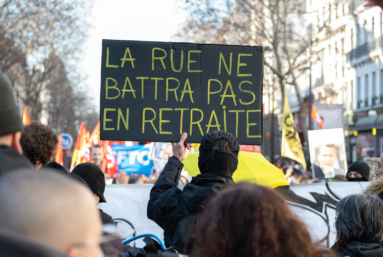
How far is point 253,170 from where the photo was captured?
4.13 metres

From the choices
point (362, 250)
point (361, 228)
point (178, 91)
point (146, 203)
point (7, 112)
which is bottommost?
point (146, 203)

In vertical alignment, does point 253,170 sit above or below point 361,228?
above

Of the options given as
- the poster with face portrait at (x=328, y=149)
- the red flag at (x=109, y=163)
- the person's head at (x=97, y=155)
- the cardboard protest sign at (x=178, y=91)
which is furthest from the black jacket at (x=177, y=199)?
the red flag at (x=109, y=163)

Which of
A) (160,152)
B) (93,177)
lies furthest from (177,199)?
(160,152)

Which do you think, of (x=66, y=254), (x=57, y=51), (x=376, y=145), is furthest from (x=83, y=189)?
(x=376, y=145)

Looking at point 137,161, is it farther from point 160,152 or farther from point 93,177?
point 93,177

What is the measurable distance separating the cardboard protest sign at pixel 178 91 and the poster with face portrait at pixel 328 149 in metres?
6.42

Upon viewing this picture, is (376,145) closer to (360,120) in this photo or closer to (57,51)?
(360,120)

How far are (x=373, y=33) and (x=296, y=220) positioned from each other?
34770 millimetres

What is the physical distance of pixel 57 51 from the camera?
28.1m

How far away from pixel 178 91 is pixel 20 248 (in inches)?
136

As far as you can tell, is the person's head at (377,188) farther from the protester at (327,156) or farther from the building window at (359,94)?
the building window at (359,94)

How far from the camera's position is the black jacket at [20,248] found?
29.2 inches

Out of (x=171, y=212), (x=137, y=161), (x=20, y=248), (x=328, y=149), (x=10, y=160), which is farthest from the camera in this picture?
(x=137, y=161)
